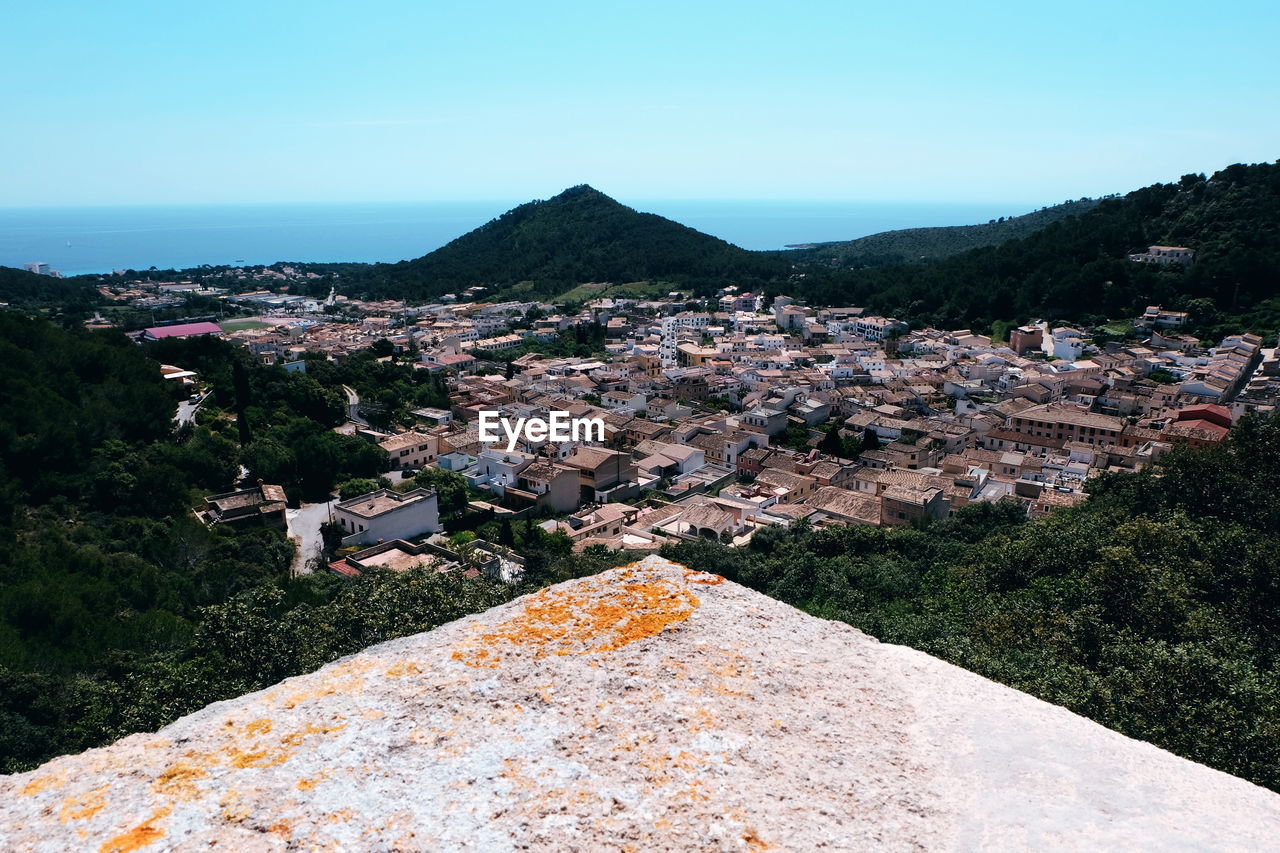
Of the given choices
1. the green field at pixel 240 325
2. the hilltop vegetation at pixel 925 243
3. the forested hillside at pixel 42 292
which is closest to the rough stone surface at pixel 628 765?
the green field at pixel 240 325

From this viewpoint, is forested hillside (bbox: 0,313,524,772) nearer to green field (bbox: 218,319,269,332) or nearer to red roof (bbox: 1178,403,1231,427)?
green field (bbox: 218,319,269,332)

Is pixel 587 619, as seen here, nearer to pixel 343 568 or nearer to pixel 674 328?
pixel 343 568

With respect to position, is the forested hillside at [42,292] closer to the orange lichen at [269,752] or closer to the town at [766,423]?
the town at [766,423]

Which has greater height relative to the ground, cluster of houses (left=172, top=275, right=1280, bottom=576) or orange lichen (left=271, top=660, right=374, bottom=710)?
orange lichen (left=271, top=660, right=374, bottom=710)

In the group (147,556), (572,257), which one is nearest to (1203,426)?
(147,556)

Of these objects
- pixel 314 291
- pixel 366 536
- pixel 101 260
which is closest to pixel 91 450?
pixel 366 536

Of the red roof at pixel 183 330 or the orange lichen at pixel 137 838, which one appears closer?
the orange lichen at pixel 137 838

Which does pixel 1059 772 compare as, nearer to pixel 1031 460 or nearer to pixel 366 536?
pixel 366 536

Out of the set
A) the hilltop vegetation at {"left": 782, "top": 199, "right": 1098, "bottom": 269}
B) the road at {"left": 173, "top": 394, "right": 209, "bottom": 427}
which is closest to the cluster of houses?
the road at {"left": 173, "top": 394, "right": 209, "bottom": 427}
